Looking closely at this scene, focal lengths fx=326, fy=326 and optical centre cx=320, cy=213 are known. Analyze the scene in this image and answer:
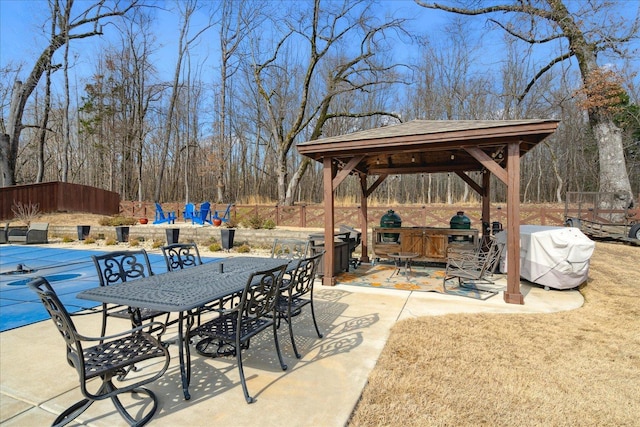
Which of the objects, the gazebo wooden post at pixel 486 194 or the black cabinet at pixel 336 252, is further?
the gazebo wooden post at pixel 486 194

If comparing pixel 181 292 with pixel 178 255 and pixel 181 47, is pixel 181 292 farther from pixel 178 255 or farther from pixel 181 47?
pixel 181 47

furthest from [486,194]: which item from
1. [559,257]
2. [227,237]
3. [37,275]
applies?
[37,275]

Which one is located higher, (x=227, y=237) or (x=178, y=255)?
(x=178, y=255)

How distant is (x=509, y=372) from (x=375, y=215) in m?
9.64

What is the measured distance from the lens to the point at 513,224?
4.60 m

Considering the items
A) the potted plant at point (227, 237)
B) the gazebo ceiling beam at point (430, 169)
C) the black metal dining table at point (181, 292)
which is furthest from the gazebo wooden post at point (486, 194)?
the potted plant at point (227, 237)

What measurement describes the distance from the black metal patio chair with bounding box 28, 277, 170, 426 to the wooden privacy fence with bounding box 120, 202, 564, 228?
9.54 metres

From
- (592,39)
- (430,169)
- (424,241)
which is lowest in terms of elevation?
(424,241)

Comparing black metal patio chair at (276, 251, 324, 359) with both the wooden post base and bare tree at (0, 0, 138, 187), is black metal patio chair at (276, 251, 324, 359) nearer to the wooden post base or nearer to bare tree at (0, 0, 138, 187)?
the wooden post base

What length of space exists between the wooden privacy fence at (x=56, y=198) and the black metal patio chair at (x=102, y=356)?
1788 cm

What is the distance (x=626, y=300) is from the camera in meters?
4.60

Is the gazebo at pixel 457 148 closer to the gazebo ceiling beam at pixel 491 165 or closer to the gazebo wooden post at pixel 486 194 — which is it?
the gazebo ceiling beam at pixel 491 165

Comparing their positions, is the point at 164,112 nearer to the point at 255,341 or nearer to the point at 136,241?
the point at 136,241

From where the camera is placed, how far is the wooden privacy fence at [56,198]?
14891 mm
